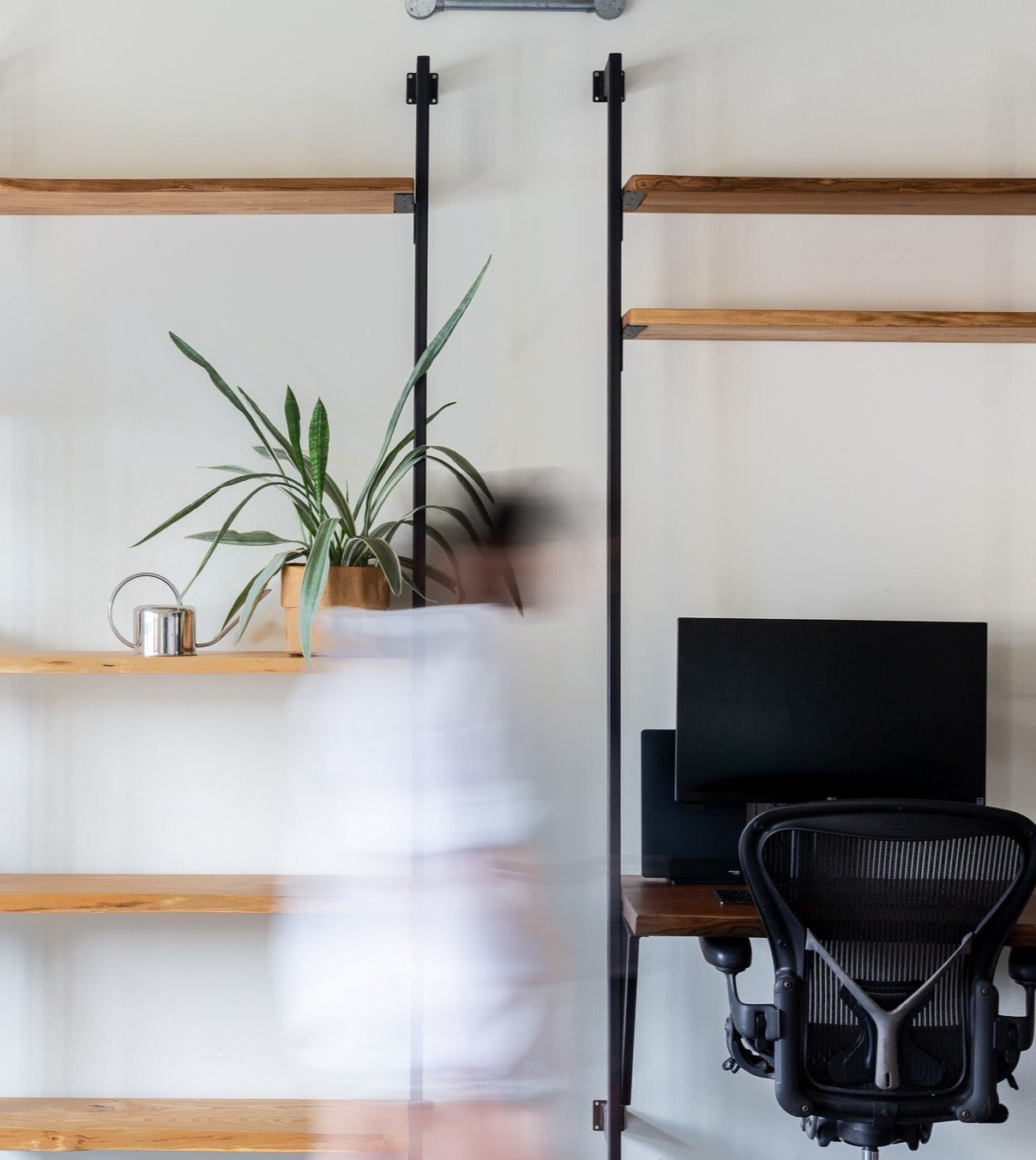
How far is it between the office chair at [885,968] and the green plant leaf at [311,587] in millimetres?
838

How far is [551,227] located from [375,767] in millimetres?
1258

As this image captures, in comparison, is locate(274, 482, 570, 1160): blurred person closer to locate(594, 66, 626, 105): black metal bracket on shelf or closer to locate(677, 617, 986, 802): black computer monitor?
locate(677, 617, 986, 802): black computer monitor

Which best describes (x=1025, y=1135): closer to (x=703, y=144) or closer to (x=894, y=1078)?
(x=894, y=1078)

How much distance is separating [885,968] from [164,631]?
1473 mm

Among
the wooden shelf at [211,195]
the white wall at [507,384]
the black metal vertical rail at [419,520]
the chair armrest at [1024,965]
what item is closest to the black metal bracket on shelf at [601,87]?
the white wall at [507,384]

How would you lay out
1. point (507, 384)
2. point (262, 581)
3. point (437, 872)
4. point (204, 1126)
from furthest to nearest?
point (507, 384) → point (204, 1126) → point (262, 581) → point (437, 872)

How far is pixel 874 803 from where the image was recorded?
1680 mm

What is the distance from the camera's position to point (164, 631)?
2094 mm

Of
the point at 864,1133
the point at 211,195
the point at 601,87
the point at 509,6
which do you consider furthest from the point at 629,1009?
the point at 509,6

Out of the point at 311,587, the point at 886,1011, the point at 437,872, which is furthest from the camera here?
the point at 311,587

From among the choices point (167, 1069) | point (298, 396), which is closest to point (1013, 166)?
point (298, 396)

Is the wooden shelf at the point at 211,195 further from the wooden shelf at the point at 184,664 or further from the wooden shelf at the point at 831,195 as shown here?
the wooden shelf at the point at 184,664

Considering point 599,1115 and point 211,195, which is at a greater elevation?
point 211,195

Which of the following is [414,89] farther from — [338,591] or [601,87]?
[338,591]
